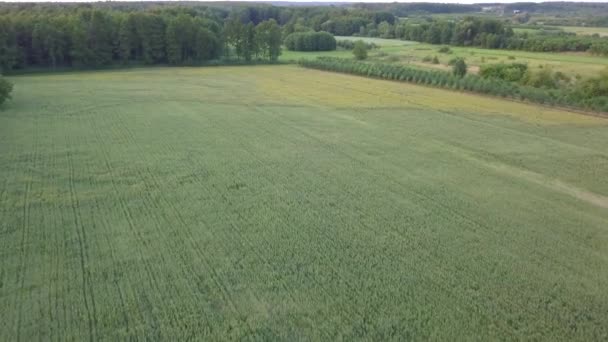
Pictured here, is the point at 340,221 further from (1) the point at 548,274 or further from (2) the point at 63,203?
(2) the point at 63,203

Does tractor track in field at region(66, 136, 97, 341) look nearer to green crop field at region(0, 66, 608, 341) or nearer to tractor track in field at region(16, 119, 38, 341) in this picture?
green crop field at region(0, 66, 608, 341)

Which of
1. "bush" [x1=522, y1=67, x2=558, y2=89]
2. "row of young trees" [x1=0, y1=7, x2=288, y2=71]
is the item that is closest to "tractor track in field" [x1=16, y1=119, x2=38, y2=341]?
"row of young trees" [x1=0, y1=7, x2=288, y2=71]

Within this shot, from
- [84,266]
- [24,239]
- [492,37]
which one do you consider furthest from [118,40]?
[492,37]

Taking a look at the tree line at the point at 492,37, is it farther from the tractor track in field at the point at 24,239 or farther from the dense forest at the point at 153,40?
the tractor track in field at the point at 24,239

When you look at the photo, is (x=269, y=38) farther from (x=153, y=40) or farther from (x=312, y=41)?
(x=153, y=40)

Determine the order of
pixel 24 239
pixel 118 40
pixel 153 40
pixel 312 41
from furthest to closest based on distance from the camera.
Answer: pixel 312 41, pixel 153 40, pixel 118 40, pixel 24 239

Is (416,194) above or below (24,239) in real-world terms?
below
